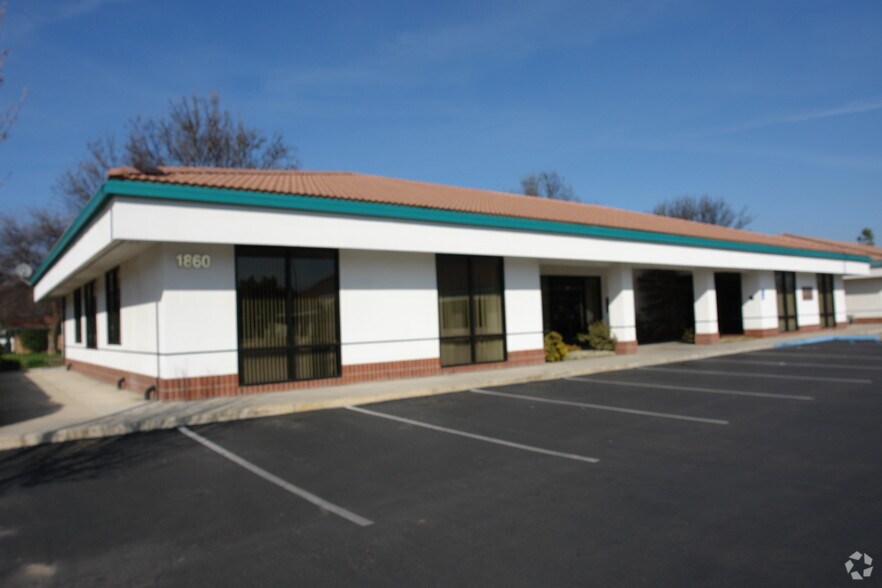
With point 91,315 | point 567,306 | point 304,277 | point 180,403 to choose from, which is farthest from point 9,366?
point 567,306

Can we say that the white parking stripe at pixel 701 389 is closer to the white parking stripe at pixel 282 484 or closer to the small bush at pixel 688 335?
the white parking stripe at pixel 282 484

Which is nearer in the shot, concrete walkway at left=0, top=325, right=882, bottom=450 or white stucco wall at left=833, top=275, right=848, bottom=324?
concrete walkway at left=0, top=325, right=882, bottom=450

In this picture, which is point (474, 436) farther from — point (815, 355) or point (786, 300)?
point (786, 300)

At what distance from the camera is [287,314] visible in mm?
12875

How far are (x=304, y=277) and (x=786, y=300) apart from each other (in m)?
24.4

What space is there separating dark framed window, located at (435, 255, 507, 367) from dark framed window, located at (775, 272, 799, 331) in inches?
689

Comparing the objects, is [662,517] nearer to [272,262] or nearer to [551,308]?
[272,262]

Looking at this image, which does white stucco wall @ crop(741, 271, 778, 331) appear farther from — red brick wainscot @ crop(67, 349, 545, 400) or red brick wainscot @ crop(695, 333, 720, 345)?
red brick wainscot @ crop(67, 349, 545, 400)

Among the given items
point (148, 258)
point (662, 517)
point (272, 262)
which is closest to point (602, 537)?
point (662, 517)

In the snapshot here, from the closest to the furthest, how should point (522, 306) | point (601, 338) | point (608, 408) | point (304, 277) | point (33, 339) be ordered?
point (608, 408) → point (304, 277) → point (522, 306) → point (601, 338) → point (33, 339)

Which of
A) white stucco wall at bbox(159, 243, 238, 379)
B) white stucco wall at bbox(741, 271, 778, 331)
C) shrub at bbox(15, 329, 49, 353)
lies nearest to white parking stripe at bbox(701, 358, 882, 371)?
white stucco wall at bbox(741, 271, 778, 331)

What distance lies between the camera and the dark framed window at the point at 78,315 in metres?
21.2

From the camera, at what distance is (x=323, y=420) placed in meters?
9.94

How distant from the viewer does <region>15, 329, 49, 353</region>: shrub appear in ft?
A: 134
